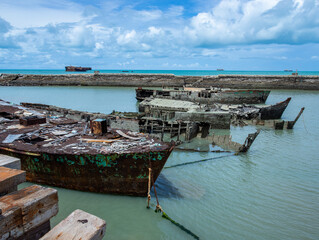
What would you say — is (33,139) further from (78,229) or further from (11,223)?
(78,229)

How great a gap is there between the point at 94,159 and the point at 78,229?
196 inches

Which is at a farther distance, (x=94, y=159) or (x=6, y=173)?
(x=94, y=159)

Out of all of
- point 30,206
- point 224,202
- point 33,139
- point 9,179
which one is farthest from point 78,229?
point 33,139

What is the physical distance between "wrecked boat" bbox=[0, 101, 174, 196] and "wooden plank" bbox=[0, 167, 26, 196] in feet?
14.4

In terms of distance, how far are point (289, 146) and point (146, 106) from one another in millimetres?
13963

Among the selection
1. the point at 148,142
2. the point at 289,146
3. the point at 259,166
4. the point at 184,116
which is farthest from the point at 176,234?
the point at 184,116

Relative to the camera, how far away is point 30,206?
259cm

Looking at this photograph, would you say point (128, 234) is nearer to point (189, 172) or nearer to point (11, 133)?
point (189, 172)

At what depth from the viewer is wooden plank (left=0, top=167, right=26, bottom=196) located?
264 cm

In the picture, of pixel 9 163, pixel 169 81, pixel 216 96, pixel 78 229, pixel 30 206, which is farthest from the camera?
pixel 169 81

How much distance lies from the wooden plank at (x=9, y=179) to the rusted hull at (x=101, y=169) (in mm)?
4388

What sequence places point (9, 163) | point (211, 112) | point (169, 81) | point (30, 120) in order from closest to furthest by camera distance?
point (9, 163)
point (30, 120)
point (211, 112)
point (169, 81)

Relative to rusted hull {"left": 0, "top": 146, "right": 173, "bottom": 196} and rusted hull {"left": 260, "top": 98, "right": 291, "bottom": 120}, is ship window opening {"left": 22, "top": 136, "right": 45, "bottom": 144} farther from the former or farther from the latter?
rusted hull {"left": 260, "top": 98, "right": 291, "bottom": 120}

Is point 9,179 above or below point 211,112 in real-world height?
above
